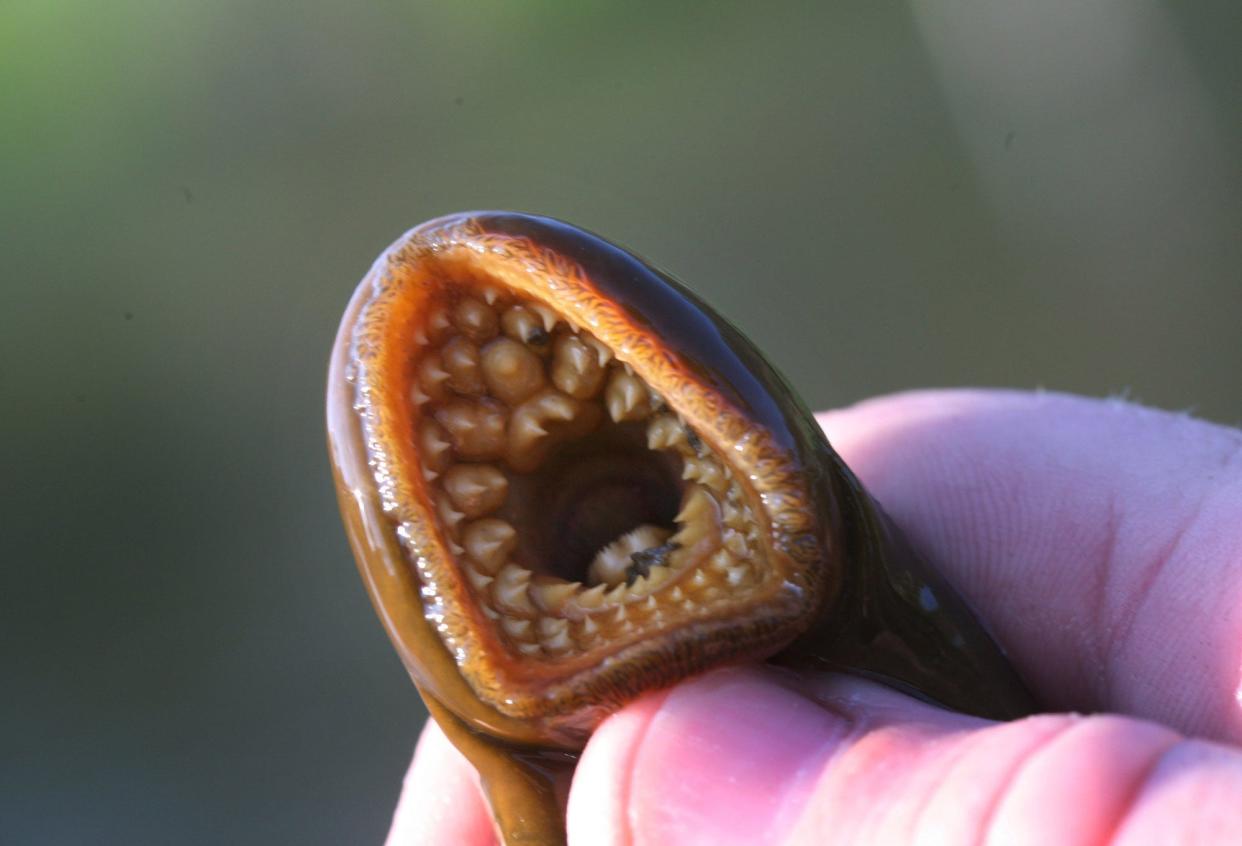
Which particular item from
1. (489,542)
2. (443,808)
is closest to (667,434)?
(489,542)

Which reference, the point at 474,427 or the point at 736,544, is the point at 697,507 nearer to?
the point at 736,544

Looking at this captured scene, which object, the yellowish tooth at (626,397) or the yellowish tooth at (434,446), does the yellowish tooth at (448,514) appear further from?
the yellowish tooth at (626,397)

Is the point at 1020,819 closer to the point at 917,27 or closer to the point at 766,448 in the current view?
the point at 766,448

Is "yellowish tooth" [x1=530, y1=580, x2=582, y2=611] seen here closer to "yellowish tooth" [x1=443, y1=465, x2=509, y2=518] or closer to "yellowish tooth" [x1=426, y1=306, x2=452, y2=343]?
"yellowish tooth" [x1=443, y1=465, x2=509, y2=518]

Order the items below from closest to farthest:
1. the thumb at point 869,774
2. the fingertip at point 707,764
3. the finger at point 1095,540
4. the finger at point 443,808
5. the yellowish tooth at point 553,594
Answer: the thumb at point 869,774, the fingertip at point 707,764, the yellowish tooth at point 553,594, the finger at point 1095,540, the finger at point 443,808

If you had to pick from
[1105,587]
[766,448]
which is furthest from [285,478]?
[766,448]

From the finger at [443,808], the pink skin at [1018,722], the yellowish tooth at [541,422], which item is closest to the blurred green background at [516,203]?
the finger at [443,808]

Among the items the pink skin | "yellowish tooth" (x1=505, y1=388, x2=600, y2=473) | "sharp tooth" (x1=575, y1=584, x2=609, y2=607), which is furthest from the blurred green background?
"sharp tooth" (x1=575, y1=584, x2=609, y2=607)
